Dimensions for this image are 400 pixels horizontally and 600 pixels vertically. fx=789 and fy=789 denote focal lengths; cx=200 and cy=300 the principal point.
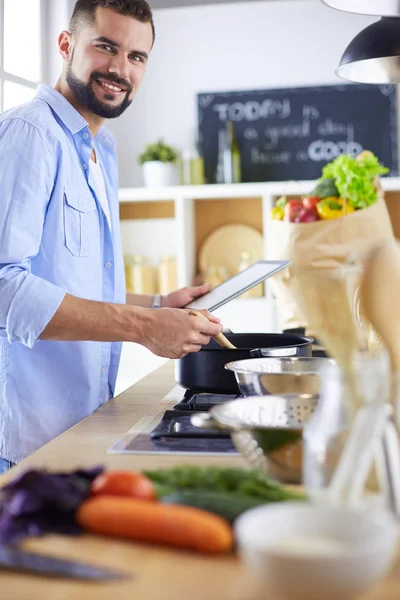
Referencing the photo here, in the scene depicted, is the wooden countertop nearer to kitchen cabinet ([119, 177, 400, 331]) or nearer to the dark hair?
the dark hair

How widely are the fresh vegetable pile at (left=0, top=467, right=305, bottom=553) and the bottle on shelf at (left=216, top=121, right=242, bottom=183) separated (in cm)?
357

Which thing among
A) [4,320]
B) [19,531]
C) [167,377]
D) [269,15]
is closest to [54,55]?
[269,15]

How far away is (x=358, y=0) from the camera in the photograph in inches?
79.3

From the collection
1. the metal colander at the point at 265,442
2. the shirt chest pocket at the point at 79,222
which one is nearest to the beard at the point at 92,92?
the shirt chest pocket at the point at 79,222

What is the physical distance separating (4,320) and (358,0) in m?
1.20

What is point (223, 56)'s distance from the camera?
4535 mm

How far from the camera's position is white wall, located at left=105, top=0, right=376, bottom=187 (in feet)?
14.5

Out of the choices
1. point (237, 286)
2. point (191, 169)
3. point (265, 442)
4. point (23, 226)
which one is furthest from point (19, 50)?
point (265, 442)

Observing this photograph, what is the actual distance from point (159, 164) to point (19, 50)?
0.95 meters

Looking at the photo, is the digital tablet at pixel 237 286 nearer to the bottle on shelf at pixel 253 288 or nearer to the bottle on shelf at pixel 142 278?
the bottle on shelf at pixel 253 288

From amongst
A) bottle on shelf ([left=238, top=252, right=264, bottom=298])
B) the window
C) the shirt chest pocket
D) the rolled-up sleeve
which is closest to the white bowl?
the rolled-up sleeve

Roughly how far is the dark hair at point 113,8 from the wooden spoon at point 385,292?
1373mm

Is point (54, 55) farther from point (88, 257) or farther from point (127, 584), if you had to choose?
point (127, 584)

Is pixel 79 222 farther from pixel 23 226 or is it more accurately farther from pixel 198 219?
pixel 198 219
